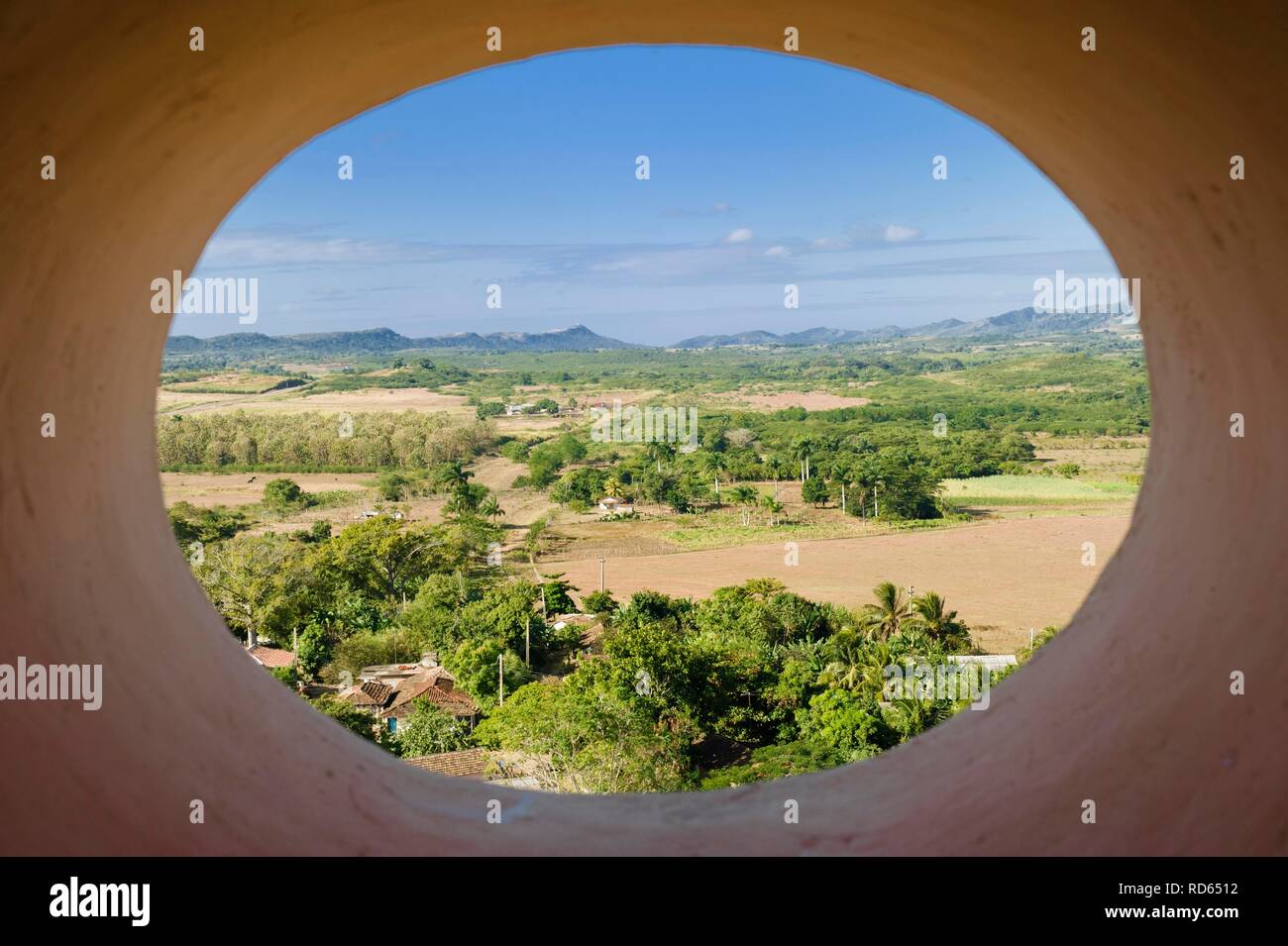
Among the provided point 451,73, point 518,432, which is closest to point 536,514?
point 518,432

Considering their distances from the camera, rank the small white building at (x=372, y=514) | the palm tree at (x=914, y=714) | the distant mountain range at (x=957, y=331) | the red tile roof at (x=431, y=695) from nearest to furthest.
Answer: the palm tree at (x=914, y=714) → the red tile roof at (x=431, y=695) → the small white building at (x=372, y=514) → the distant mountain range at (x=957, y=331)

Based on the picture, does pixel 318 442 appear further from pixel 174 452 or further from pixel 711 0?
pixel 711 0

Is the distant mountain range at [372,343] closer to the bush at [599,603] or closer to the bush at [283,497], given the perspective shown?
the bush at [283,497]

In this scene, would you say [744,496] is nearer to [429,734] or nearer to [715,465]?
[715,465]

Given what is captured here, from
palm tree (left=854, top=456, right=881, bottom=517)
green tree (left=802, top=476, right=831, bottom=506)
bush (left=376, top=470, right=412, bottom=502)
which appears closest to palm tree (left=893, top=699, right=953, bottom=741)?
palm tree (left=854, top=456, right=881, bottom=517)

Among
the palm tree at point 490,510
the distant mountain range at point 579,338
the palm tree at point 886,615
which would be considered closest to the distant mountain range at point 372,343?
the distant mountain range at point 579,338

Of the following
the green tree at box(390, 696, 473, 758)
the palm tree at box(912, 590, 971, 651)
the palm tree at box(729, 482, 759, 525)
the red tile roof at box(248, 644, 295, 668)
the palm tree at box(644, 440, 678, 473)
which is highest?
the palm tree at box(644, 440, 678, 473)

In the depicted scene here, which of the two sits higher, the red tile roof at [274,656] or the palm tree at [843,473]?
the palm tree at [843,473]

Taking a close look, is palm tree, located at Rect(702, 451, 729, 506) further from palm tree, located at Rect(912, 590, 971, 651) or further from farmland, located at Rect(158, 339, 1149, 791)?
palm tree, located at Rect(912, 590, 971, 651)
